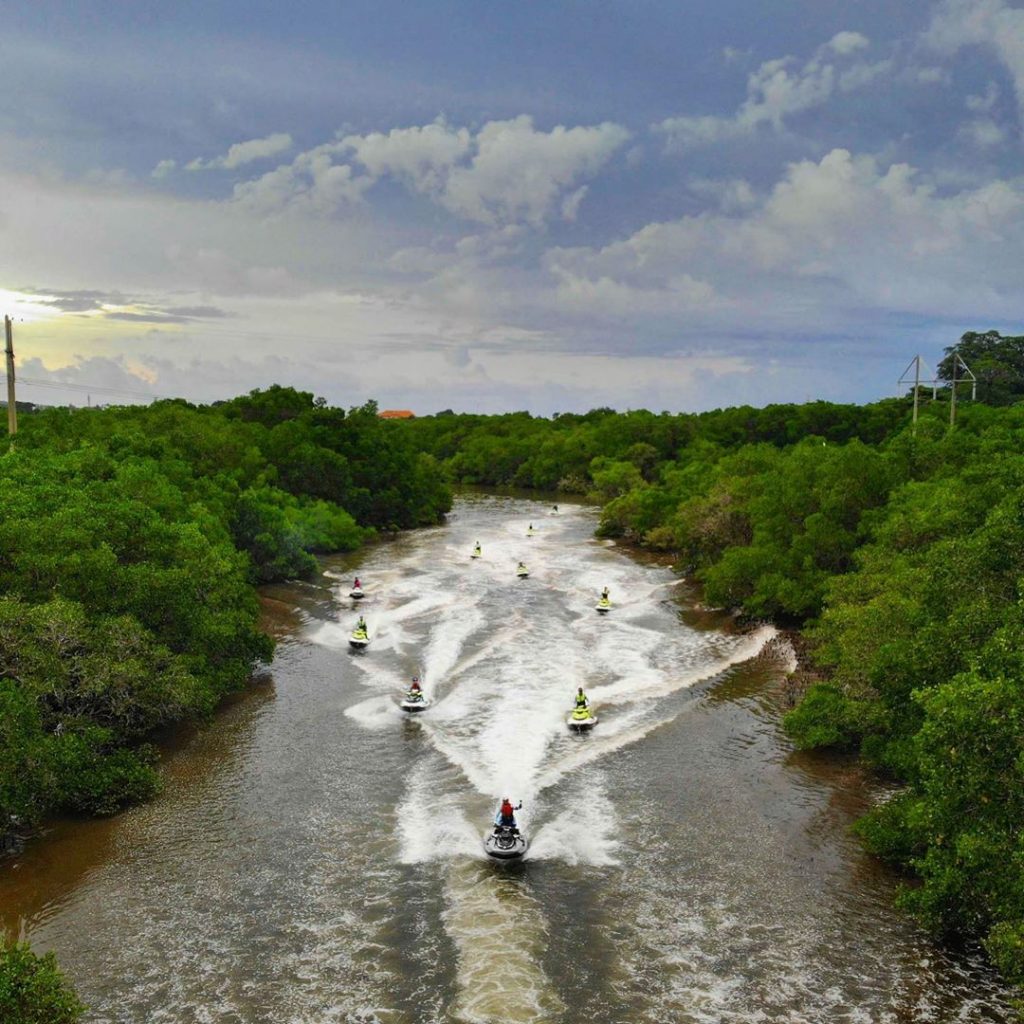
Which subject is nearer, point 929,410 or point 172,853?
point 172,853

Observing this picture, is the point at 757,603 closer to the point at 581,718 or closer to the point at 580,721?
the point at 581,718

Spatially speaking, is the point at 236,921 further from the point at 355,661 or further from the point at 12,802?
the point at 355,661

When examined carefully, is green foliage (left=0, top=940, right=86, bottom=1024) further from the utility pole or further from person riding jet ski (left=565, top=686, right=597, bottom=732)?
the utility pole

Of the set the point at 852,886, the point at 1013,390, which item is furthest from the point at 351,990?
the point at 1013,390

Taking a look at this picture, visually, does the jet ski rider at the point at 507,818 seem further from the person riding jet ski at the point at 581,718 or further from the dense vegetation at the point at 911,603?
the dense vegetation at the point at 911,603

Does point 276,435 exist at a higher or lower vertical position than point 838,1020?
higher

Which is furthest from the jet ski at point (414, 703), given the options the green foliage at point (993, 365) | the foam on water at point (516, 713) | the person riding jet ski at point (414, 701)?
the green foliage at point (993, 365)

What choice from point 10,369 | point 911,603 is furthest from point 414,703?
point 10,369

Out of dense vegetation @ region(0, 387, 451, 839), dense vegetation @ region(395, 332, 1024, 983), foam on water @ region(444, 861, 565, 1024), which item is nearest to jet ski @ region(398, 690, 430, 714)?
dense vegetation @ region(0, 387, 451, 839)
